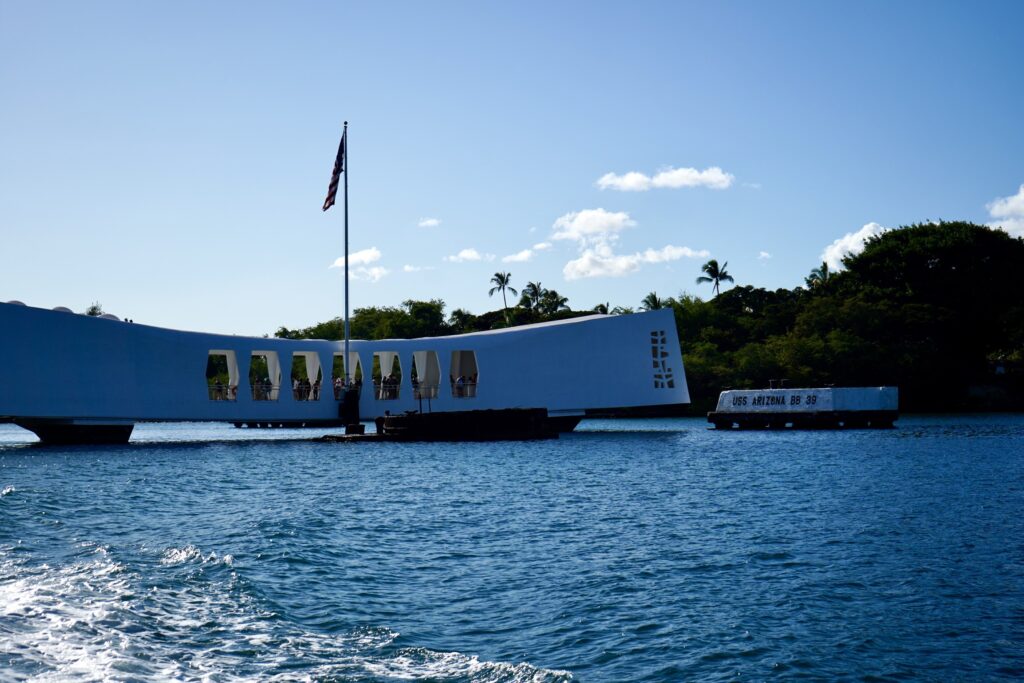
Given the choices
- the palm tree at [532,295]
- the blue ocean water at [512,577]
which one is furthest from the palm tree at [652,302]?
the blue ocean water at [512,577]

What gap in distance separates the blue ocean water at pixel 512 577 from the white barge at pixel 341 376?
45.3ft

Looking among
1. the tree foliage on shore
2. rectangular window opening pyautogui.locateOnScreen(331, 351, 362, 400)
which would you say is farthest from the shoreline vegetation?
rectangular window opening pyautogui.locateOnScreen(331, 351, 362, 400)

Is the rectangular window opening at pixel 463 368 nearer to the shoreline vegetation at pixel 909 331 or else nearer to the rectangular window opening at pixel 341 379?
the rectangular window opening at pixel 341 379

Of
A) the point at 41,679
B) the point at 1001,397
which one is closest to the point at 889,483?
the point at 41,679

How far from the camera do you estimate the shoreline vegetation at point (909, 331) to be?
2741 inches

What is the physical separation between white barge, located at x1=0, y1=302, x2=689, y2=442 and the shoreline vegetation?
26.3m

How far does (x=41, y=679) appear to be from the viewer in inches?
338

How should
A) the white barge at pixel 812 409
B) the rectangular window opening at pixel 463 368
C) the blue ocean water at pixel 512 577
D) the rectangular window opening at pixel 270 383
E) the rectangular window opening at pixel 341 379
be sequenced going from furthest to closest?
the white barge at pixel 812 409, the rectangular window opening at pixel 463 368, the rectangular window opening at pixel 341 379, the rectangular window opening at pixel 270 383, the blue ocean water at pixel 512 577

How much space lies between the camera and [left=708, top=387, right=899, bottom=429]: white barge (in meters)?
52.0

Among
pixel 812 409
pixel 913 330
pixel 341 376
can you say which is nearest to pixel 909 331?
pixel 913 330

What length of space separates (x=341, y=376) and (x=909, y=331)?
1592 inches

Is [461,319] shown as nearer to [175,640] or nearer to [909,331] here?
[909,331]

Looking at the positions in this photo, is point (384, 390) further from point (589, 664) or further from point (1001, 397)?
point (1001, 397)

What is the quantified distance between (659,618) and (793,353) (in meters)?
62.7
